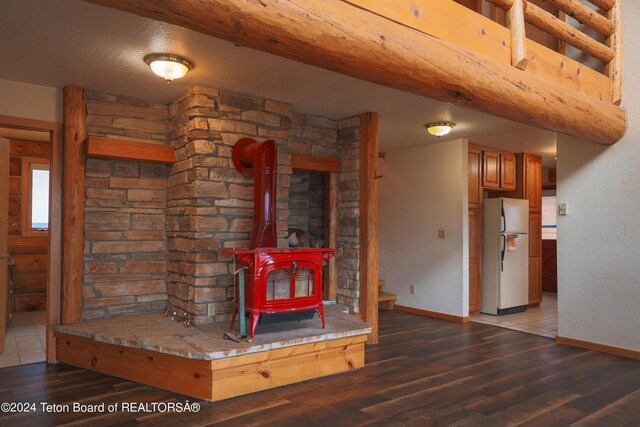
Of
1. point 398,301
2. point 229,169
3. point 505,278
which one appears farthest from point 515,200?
point 229,169

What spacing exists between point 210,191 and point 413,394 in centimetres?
215

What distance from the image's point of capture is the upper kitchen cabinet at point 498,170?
235 inches

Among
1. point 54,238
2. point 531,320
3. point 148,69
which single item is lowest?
point 531,320

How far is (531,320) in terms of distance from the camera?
5496 millimetres

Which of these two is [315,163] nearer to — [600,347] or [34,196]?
[600,347]

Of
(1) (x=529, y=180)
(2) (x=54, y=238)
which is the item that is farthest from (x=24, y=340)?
(1) (x=529, y=180)

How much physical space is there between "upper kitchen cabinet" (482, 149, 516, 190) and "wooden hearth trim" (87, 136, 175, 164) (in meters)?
4.10

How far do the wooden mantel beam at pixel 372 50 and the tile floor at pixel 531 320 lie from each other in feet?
8.50

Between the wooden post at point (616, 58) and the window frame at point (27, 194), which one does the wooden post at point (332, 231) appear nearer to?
the wooden post at point (616, 58)

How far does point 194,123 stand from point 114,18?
1.19m

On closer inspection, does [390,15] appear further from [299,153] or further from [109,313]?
[109,313]

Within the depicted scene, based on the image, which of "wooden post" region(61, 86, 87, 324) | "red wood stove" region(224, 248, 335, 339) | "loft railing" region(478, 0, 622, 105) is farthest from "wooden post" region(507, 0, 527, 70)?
"wooden post" region(61, 86, 87, 324)

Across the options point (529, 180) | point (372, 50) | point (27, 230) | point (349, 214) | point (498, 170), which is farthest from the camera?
point (529, 180)

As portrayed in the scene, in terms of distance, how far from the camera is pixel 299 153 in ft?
14.5
